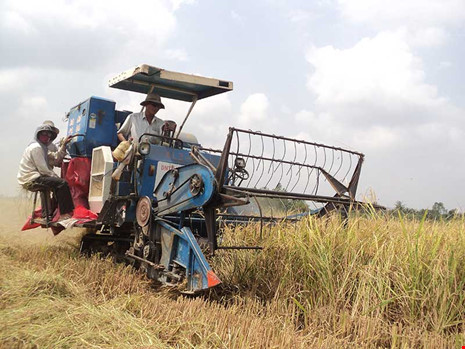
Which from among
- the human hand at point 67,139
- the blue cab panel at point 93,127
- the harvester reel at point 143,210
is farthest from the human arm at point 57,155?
the harvester reel at point 143,210

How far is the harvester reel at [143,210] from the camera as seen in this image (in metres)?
5.13

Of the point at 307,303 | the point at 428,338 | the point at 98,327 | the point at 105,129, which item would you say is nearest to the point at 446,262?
the point at 428,338

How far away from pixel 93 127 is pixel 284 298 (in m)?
3.88

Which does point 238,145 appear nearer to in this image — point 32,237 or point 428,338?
point 428,338

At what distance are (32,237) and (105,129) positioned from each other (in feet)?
8.09

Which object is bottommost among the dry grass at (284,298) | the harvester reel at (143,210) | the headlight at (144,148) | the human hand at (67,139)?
the dry grass at (284,298)

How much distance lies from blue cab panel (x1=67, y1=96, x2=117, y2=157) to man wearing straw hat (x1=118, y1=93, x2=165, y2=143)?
0.50m

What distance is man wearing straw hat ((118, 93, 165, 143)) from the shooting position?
6.33 meters

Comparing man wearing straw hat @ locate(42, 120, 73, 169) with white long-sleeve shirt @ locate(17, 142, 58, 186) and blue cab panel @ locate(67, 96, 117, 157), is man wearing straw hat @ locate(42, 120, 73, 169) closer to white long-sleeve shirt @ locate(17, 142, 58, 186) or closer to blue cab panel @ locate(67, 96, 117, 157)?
blue cab panel @ locate(67, 96, 117, 157)

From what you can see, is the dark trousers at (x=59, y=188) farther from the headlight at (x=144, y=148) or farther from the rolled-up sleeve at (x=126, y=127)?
the headlight at (x=144, y=148)

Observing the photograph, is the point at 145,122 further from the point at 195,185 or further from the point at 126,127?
the point at 195,185

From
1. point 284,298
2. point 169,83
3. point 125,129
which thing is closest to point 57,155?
point 125,129

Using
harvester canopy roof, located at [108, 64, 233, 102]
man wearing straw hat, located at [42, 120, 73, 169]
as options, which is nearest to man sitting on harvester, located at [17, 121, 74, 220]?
man wearing straw hat, located at [42, 120, 73, 169]

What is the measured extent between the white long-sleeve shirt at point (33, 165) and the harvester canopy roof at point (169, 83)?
1404 millimetres
